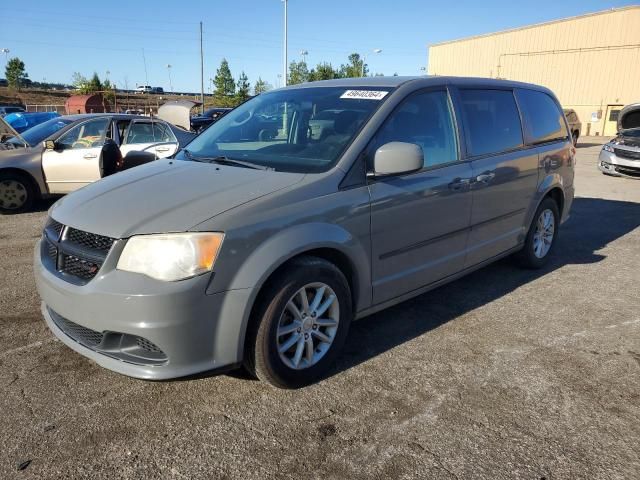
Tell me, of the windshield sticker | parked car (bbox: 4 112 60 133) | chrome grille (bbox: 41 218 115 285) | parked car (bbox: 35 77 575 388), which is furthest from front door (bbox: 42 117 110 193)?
parked car (bbox: 4 112 60 133)

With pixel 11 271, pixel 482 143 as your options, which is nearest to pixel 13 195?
pixel 11 271

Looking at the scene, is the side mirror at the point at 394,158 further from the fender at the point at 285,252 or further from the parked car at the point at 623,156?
the parked car at the point at 623,156

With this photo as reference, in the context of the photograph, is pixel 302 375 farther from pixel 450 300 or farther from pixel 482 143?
pixel 482 143

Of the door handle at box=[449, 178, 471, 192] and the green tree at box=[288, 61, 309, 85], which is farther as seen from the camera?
the green tree at box=[288, 61, 309, 85]

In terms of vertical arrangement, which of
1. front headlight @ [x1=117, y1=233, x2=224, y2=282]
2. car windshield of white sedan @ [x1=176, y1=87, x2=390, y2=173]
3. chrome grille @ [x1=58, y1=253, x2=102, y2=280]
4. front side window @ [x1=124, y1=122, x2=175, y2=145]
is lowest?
chrome grille @ [x1=58, y1=253, x2=102, y2=280]

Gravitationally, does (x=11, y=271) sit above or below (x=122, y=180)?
below

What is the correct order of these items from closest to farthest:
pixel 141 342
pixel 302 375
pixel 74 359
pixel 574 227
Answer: pixel 141 342, pixel 302 375, pixel 74 359, pixel 574 227

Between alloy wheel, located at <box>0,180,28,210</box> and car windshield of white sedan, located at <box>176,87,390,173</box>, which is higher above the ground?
car windshield of white sedan, located at <box>176,87,390,173</box>

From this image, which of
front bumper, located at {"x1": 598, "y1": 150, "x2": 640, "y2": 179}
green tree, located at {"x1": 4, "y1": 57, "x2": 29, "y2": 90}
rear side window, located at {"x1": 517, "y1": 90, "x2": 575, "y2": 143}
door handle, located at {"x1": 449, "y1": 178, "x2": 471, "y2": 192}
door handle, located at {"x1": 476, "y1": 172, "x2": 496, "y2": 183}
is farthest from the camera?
green tree, located at {"x1": 4, "y1": 57, "x2": 29, "y2": 90}

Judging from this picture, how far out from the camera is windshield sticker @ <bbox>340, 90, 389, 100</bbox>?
3449mm

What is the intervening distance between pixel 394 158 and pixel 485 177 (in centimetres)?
131

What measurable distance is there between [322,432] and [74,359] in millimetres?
1747

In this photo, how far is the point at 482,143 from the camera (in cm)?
409

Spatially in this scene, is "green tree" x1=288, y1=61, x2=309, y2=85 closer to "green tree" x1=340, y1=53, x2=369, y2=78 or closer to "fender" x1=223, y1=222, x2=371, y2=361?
"green tree" x1=340, y1=53, x2=369, y2=78
